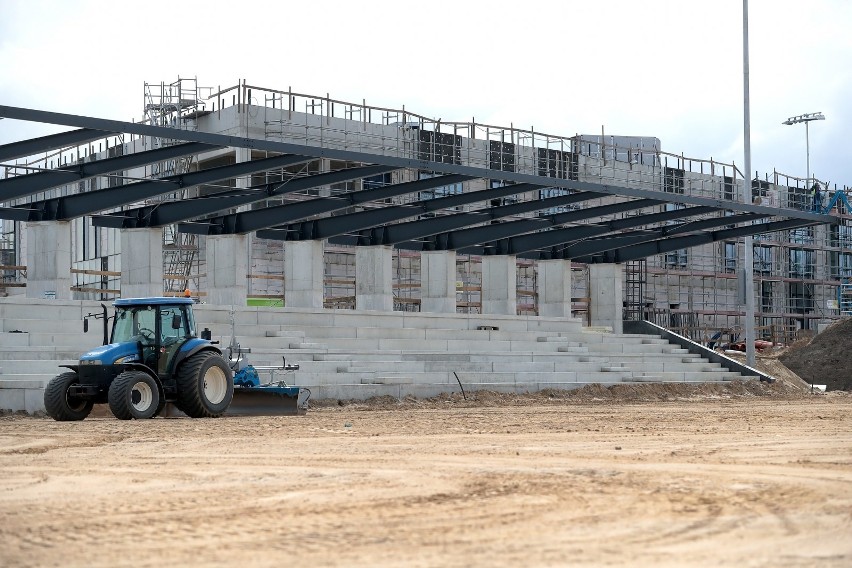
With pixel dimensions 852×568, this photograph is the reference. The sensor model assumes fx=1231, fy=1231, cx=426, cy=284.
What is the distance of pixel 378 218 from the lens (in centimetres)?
3497

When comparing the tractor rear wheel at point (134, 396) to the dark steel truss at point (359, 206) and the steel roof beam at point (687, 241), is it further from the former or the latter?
the steel roof beam at point (687, 241)

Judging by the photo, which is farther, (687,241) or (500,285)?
(687,241)

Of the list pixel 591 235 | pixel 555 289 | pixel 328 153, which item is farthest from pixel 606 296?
pixel 328 153

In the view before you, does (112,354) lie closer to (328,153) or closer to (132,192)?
(328,153)

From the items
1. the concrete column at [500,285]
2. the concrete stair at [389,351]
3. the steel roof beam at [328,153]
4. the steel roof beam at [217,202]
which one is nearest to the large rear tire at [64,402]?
the concrete stair at [389,351]

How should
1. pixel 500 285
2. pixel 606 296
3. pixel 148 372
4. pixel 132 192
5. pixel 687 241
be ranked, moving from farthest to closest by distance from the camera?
pixel 606 296 → pixel 687 241 → pixel 500 285 → pixel 132 192 → pixel 148 372

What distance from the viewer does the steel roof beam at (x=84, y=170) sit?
2648cm

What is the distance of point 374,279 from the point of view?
38.7m

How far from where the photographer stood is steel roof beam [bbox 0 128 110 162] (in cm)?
2539

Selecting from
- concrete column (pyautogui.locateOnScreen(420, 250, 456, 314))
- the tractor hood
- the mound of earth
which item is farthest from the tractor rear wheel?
the mound of earth

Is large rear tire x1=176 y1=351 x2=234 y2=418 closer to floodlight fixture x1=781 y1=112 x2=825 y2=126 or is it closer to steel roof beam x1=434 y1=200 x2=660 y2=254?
steel roof beam x1=434 y1=200 x2=660 y2=254

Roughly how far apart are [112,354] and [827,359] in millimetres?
34456

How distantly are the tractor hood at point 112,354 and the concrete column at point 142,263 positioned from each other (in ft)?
41.6

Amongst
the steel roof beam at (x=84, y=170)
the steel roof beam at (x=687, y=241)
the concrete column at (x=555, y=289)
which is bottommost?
the concrete column at (x=555, y=289)
